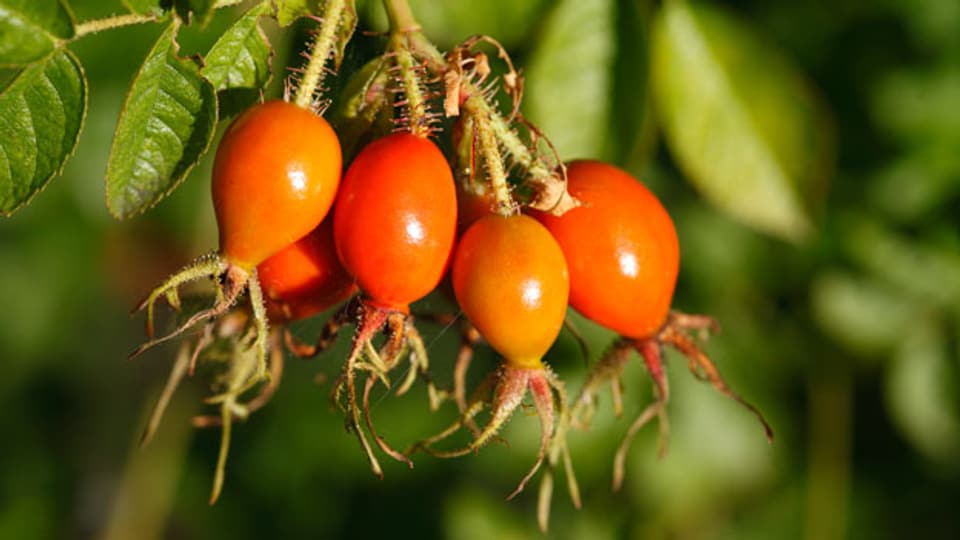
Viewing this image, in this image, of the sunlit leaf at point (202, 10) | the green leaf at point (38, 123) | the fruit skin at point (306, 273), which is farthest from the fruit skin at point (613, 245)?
the green leaf at point (38, 123)

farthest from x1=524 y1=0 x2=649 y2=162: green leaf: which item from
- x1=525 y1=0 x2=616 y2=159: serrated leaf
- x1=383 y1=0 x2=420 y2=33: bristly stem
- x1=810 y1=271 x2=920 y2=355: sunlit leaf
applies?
x1=810 y1=271 x2=920 y2=355: sunlit leaf

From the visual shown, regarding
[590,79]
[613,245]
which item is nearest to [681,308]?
[590,79]

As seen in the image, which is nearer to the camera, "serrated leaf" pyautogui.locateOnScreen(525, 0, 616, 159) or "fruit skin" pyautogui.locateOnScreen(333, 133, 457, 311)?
"fruit skin" pyautogui.locateOnScreen(333, 133, 457, 311)

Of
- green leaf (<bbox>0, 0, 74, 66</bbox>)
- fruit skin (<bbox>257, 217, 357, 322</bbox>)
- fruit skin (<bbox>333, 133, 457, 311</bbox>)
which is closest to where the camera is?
green leaf (<bbox>0, 0, 74, 66</bbox>)

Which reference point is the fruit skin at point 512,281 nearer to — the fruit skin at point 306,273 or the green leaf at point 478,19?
the fruit skin at point 306,273

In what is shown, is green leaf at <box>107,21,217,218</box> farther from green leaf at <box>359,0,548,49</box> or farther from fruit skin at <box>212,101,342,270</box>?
green leaf at <box>359,0,548,49</box>

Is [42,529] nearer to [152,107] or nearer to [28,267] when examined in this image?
[28,267]
